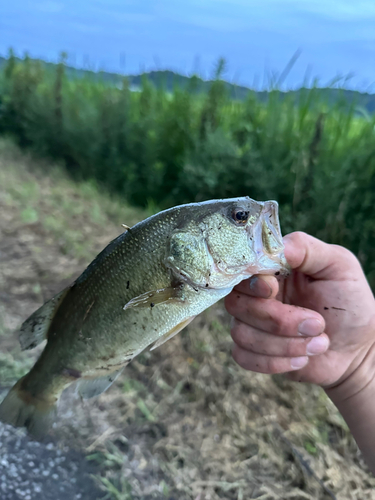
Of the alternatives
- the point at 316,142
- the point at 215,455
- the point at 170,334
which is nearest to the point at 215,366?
the point at 215,455

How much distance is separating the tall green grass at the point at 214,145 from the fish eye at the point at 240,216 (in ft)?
4.78

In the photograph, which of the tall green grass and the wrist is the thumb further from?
the tall green grass

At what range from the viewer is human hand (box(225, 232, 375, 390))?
3.60 feet

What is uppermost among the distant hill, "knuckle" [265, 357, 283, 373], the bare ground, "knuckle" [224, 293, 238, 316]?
the distant hill

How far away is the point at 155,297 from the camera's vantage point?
2.89 feet

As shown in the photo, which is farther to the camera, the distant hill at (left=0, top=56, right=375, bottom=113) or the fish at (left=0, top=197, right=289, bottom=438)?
the distant hill at (left=0, top=56, right=375, bottom=113)

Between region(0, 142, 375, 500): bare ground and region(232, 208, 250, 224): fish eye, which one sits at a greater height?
region(232, 208, 250, 224): fish eye

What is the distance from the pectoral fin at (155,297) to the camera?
2.87 feet

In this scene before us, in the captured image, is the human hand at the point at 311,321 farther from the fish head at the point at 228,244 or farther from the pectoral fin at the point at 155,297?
the pectoral fin at the point at 155,297

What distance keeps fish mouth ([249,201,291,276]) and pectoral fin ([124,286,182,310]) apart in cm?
21

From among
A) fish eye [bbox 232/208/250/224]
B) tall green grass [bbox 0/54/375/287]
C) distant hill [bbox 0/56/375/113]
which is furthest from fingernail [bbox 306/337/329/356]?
distant hill [bbox 0/56/375/113]

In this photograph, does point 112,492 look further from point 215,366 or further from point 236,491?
point 215,366

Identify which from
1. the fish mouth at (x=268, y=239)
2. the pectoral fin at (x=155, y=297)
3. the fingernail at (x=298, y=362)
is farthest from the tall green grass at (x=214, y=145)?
the pectoral fin at (x=155, y=297)

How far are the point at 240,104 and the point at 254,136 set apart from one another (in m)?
0.38
